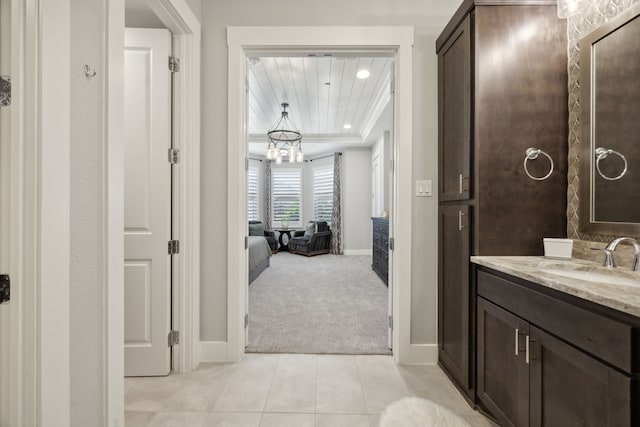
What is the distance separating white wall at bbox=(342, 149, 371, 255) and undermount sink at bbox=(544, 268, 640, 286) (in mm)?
6257

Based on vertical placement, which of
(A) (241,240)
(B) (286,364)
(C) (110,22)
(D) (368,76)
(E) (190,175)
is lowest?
(B) (286,364)

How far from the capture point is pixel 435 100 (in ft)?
7.23

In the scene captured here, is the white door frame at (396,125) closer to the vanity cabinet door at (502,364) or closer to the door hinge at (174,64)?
A: the door hinge at (174,64)

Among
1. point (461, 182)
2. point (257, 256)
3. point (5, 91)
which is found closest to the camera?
point (5, 91)

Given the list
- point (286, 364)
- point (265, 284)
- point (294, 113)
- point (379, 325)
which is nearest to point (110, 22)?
point (286, 364)

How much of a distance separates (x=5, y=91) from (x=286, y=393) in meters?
1.92

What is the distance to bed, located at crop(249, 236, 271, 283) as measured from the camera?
4625 mm

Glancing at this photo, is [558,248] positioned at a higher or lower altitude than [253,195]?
lower

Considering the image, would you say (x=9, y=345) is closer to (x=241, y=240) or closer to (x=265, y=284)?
(x=241, y=240)

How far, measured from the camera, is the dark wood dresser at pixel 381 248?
4648 mm

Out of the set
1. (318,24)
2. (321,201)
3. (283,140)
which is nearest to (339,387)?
(318,24)

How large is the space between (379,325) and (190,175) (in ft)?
7.29

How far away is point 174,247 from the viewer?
6.77 ft

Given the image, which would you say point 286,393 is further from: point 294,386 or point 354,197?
point 354,197
